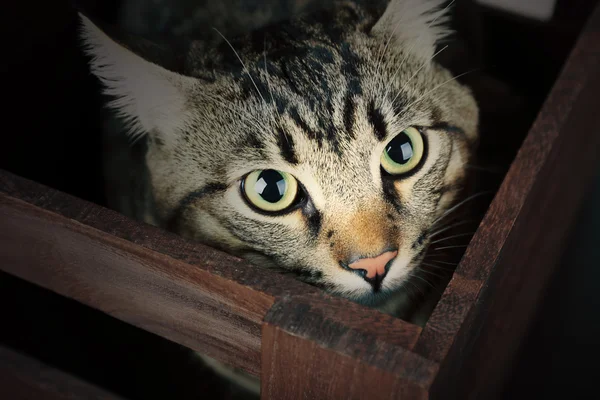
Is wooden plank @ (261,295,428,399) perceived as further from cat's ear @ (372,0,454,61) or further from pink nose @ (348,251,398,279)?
cat's ear @ (372,0,454,61)

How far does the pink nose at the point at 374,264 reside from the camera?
0.88 meters

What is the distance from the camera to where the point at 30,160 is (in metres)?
1.37

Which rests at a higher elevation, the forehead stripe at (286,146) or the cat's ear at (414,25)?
the cat's ear at (414,25)

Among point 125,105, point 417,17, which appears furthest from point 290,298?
point 417,17

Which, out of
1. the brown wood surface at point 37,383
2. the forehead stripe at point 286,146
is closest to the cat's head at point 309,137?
the forehead stripe at point 286,146

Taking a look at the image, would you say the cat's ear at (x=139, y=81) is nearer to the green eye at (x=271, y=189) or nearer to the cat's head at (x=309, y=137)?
the cat's head at (x=309, y=137)

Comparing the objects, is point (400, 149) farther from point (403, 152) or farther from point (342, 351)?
point (342, 351)

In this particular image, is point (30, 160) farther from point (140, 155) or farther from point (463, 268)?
point (463, 268)

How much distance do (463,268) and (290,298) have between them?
215 millimetres

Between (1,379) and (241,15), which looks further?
(241,15)

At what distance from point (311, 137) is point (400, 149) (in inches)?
6.6

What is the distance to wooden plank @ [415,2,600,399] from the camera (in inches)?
26.8

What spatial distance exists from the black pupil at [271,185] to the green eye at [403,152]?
17 cm

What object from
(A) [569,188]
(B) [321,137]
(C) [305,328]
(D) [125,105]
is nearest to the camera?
(C) [305,328]
